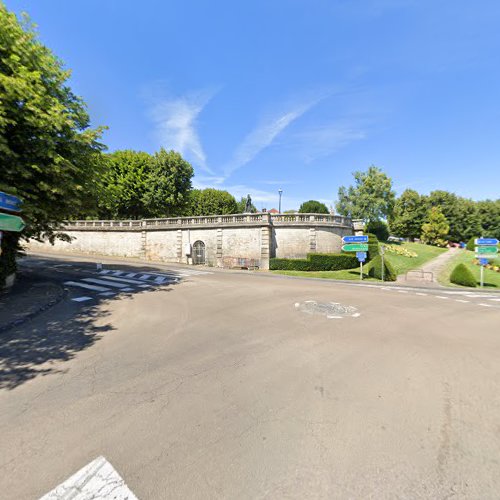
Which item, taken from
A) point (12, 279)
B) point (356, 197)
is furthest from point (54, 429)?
point (356, 197)

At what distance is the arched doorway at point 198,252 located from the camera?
25922 millimetres

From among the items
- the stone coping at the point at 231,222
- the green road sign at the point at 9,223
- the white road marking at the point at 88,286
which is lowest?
the white road marking at the point at 88,286

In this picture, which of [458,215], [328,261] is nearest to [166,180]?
[328,261]

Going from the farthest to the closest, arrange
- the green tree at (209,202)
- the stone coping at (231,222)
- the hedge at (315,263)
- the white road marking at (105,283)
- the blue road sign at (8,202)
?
1. the green tree at (209,202)
2. the stone coping at (231,222)
3. the hedge at (315,263)
4. the white road marking at (105,283)
5. the blue road sign at (8,202)

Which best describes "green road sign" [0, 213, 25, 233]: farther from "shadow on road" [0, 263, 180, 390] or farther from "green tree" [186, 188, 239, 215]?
"green tree" [186, 188, 239, 215]

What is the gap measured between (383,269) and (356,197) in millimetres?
27489

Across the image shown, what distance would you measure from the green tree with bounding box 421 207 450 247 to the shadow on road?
59153mm

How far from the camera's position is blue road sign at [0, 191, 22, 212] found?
6.39 meters

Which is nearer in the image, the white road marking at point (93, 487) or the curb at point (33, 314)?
the white road marking at point (93, 487)

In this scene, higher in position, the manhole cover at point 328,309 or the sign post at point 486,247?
the sign post at point 486,247

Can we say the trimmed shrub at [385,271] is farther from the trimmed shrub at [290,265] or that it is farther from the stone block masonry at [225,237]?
the stone block masonry at [225,237]

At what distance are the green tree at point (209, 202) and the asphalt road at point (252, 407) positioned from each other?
4022cm

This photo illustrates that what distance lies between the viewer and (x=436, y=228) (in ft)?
161

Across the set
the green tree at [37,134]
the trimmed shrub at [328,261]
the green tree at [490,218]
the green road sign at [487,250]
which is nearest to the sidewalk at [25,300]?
the green tree at [37,134]
